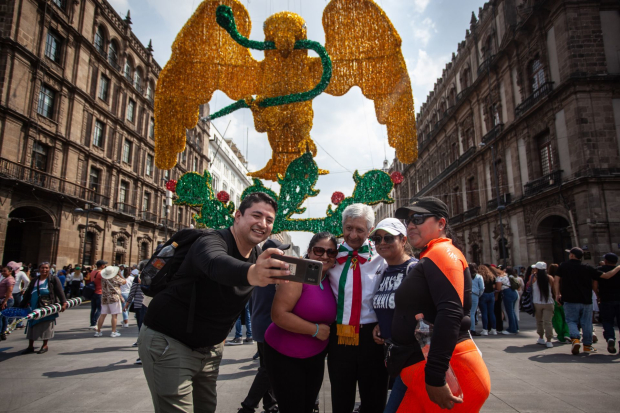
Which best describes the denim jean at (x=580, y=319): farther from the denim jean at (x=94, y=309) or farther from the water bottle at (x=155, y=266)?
the denim jean at (x=94, y=309)

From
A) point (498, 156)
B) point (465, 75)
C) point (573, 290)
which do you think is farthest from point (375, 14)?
point (465, 75)

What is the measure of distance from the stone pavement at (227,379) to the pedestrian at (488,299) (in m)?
1.33

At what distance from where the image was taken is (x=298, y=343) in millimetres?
2342

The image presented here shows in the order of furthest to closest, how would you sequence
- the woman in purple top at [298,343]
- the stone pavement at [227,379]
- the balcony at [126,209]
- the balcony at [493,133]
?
the balcony at [126,209] → the balcony at [493,133] → the stone pavement at [227,379] → the woman in purple top at [298,343]

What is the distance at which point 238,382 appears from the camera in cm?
436

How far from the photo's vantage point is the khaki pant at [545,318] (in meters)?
6.78

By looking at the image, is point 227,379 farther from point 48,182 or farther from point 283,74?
point 48,182

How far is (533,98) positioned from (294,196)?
18036 mm

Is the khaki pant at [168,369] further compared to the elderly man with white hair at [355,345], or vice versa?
the elderly man with white hair at [355,345]

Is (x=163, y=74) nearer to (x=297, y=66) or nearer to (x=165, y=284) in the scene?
(x=297, y=66)

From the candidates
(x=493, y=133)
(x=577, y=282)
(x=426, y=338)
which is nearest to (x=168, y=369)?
(x=426, y=338)

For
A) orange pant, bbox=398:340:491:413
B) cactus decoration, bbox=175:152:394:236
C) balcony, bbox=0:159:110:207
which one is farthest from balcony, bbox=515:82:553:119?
balcony, bbox=0:159:110:207

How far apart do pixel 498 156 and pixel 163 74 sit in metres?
21.2

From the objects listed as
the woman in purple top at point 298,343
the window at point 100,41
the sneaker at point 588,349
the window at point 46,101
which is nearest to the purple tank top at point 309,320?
the woman in purple top at point 298,343
